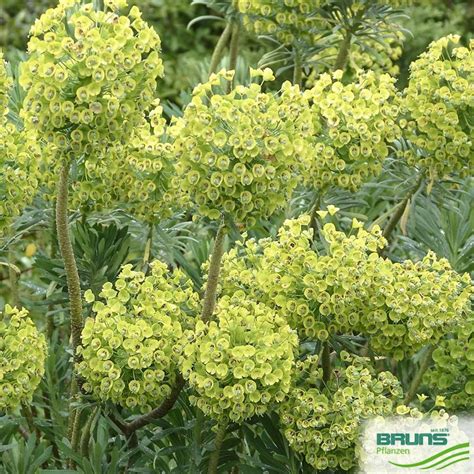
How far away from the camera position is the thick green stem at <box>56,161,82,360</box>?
94.6 inches

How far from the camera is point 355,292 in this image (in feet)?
7.93

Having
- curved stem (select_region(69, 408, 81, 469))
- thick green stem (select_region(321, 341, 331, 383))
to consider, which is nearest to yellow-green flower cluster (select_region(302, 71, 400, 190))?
thick green stem (select_region(321, 341, 331, 383))

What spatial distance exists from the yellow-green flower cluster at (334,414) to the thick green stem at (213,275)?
0.29 meters

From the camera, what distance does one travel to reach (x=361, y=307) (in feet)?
8.15

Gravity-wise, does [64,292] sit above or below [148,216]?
below

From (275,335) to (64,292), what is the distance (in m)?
1.00

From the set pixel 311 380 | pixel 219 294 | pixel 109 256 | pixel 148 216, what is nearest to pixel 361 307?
pixel 311 380

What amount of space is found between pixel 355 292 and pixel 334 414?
30 cm

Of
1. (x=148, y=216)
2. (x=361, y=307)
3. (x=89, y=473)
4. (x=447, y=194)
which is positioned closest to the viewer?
(x=361, y=307)

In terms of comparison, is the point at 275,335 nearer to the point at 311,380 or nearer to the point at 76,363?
the point at 311,380

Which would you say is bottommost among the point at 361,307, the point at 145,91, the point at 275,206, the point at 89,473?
the point at 89,473

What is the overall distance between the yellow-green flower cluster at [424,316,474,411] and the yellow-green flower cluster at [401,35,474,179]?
0.49m

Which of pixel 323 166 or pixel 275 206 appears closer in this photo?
pixel 275 206

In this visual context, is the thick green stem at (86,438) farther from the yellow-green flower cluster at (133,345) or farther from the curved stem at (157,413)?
the yellow-green flower cluster at (133,345)
